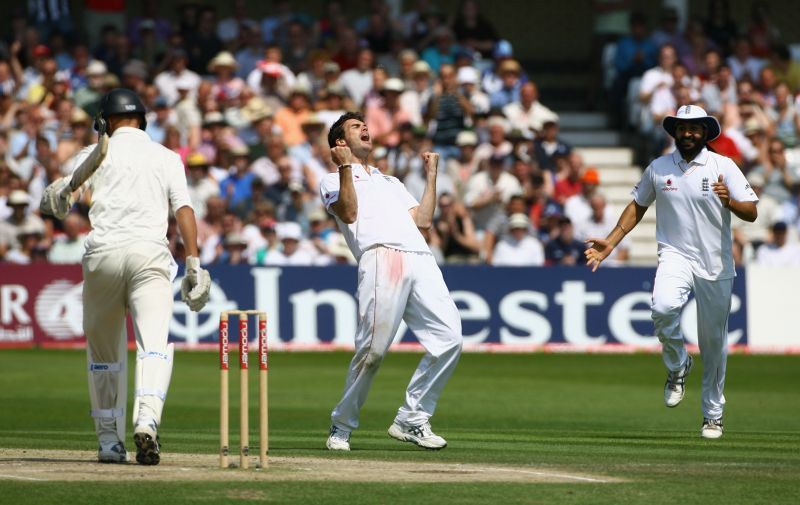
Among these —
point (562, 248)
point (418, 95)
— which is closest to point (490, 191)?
point (562, 248)

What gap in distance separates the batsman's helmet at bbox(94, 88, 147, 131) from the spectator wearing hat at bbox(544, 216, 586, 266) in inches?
494


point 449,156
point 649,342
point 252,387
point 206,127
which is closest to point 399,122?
point 449,156

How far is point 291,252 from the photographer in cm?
Result: 2148

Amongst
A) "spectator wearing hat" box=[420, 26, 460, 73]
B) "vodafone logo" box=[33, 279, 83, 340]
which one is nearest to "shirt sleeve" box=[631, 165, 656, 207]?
"vodafone logo" box=[33, 279, 83, 340]

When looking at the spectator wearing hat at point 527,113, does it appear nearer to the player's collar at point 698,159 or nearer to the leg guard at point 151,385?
the player's collar at point 698,159

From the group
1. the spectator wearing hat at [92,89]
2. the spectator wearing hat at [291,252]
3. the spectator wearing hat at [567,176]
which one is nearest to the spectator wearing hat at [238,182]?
the spectator wearing hat at [291,252]

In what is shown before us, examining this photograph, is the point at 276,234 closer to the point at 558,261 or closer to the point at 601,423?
the point at 558,261

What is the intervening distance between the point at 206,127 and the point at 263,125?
0.82 m

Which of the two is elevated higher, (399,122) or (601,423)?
(399,122)

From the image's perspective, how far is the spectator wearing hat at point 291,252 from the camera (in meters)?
21.4

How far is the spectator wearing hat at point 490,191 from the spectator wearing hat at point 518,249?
490 millimetres

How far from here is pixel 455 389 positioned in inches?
663

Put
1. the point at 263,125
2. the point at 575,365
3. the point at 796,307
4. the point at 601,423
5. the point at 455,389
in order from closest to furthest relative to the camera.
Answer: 1. the point at 601,423
2. the point at 455,389
3. the point at 575,365
4. the point at 796,307
5. the point at 263,125

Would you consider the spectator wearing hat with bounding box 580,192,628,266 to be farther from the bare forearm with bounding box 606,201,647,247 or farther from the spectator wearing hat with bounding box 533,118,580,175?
the bare forearm with bounding box 606,201,647,247
